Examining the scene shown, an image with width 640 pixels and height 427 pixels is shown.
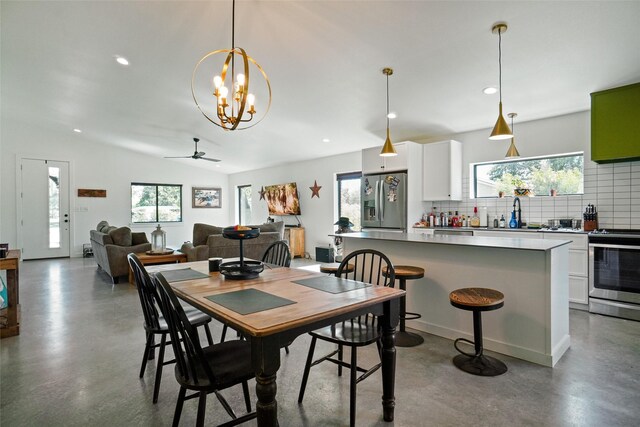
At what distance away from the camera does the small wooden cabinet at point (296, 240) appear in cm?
797

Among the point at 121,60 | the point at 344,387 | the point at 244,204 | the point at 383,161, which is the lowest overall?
the point at 344,387

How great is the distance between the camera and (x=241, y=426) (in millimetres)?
1878

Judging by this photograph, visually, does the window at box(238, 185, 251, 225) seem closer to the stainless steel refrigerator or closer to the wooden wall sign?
the wooden wall sign

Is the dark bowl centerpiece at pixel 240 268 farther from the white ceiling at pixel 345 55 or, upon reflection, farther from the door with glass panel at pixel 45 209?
the door with glass panel at pixel 45 209

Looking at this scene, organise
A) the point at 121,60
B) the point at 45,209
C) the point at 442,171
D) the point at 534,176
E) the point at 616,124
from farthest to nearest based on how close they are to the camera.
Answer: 1. the point at 45,209
2. the point at 442,171
3. the point at 534,176
4. the point at 121,60
5. the point at 616,124

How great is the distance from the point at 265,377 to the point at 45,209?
955cm

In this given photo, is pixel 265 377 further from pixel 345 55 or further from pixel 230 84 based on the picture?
pixel 230 84

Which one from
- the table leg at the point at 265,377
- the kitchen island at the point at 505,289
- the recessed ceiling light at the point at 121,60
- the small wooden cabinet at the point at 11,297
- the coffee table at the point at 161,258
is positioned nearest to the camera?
the table leg at the point at 265,377

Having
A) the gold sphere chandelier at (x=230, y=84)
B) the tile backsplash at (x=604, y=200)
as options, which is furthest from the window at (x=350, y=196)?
the tile backsplash at (x=604, y=200)

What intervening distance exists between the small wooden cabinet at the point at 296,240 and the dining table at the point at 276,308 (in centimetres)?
558

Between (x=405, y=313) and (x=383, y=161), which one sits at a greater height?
(x=383, y=161)

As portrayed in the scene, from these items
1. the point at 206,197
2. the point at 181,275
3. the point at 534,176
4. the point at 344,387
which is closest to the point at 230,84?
the point at 181,275

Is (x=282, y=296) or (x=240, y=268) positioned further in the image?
(x=240, y=268)

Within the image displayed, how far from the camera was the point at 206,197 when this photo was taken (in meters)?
10.8
